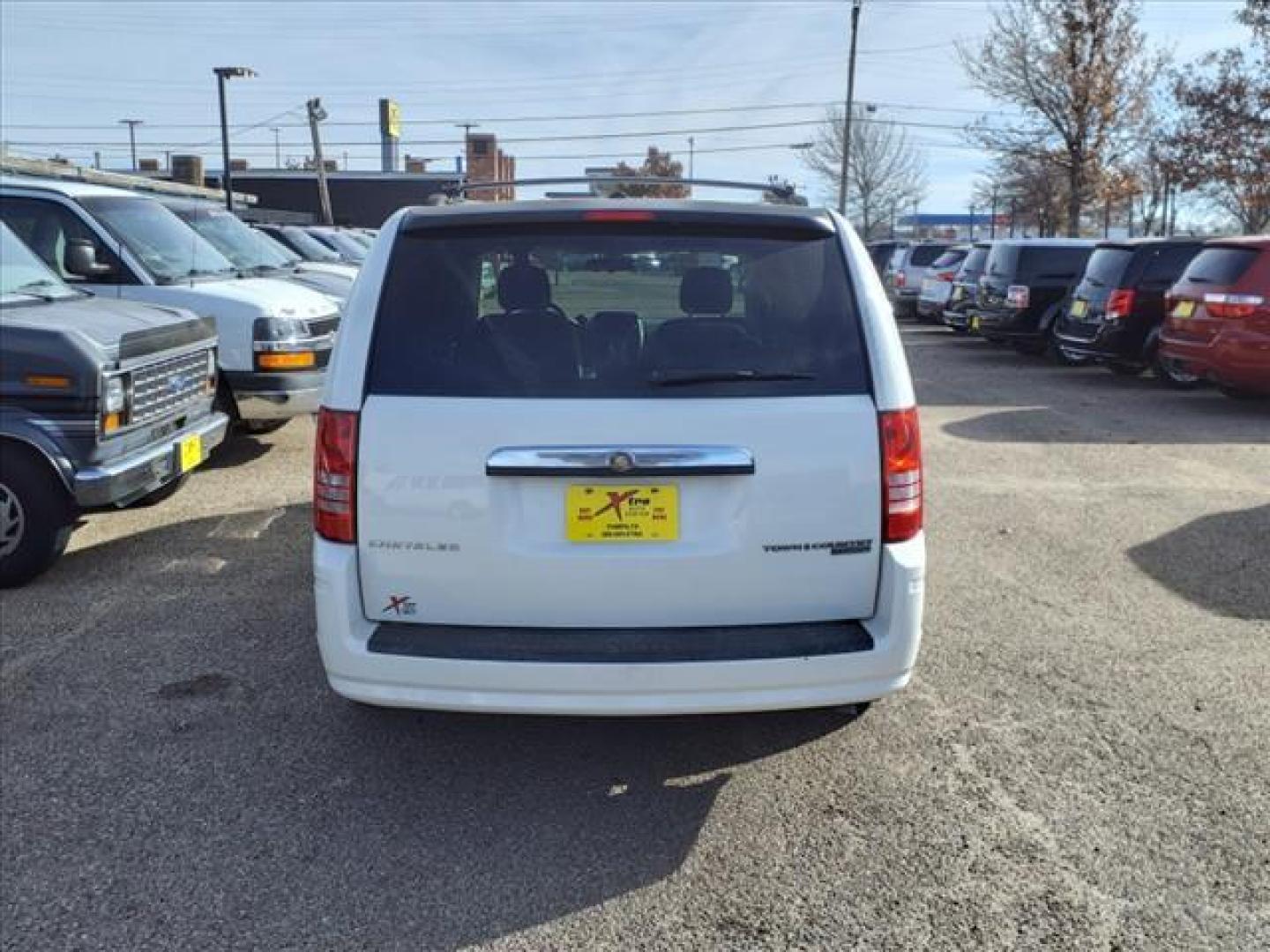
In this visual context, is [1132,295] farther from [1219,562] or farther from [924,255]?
[924,255]

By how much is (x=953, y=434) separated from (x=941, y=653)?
567 centimetres

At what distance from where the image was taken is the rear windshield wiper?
10.6 feet

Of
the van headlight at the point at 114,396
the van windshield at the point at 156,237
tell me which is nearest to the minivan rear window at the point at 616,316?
the van headlight at the point at 114,396

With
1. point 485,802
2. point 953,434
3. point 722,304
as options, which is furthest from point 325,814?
point 953,434

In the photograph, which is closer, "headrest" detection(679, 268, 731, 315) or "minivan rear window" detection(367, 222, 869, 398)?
"minivan rear window" detection(367, 222, 869, 398)

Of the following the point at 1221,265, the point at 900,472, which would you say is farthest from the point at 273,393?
the point at 1221,265

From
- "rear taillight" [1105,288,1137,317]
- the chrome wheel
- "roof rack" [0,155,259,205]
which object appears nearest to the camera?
the chrome wheel

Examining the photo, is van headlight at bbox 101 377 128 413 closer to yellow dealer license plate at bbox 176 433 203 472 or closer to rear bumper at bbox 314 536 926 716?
yellow dealer license plate at bbox 176 433 203 472

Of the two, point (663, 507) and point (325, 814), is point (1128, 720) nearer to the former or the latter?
point (663, 507)

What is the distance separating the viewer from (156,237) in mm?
8578

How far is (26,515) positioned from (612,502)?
145 inches

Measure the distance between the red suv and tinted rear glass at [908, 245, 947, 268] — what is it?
1445cm

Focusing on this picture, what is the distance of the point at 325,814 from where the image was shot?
11.2ft

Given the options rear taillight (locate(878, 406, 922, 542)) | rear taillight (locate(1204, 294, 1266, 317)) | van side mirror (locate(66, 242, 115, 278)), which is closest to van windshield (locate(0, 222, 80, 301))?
van side mirror (locate(66, 242, 115, 278))
